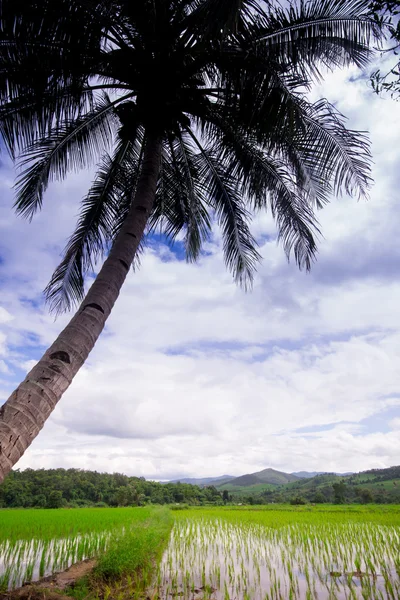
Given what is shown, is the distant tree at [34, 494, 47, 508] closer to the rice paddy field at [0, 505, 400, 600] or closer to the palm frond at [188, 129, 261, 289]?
the rice paddy field at [0, 505, 400, 600]

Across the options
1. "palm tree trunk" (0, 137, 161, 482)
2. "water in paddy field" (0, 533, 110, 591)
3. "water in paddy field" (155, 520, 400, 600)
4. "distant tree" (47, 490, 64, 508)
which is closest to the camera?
"palm tree trunk" (0, 137, 161, 482)

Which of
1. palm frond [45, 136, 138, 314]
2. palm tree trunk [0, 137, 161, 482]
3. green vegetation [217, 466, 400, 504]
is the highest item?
palm frond [45, 136, 138, 314]

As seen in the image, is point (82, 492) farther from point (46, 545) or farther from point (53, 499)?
point (46, 545)

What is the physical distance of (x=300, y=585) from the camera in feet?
15.0

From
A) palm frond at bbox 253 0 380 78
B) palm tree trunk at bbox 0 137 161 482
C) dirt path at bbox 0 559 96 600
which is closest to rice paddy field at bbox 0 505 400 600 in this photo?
dirt path at bbox 0 559 96 600

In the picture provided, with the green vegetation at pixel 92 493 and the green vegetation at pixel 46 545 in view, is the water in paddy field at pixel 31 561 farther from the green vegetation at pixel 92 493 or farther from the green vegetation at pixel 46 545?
the green vegetation at pixel 92 493

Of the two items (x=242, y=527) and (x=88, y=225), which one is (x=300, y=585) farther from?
(x=242, y=527)

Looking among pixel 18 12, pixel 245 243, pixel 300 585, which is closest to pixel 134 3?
pixel 18 12

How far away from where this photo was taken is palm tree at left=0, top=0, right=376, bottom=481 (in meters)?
3.33

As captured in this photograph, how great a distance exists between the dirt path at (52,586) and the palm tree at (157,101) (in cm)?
176

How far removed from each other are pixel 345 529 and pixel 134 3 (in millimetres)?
11263

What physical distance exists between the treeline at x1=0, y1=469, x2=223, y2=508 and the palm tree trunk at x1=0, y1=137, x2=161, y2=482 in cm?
2409

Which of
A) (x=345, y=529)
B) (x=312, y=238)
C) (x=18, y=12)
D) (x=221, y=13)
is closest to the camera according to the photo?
(x=221, y=13)

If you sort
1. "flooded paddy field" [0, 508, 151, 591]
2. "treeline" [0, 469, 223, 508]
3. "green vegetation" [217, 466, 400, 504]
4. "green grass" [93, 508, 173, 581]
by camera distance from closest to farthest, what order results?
"green grass" [93, 508, 173, 581] < "flooded paddy field" [0, 508, 151, 591] < "treeline" [0, 469, 223, 508] < "green vegetation" [217, 466, 400, 504]
